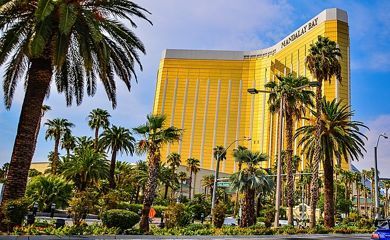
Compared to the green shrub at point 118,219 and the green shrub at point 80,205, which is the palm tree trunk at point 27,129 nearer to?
the green shrub at point 80,205

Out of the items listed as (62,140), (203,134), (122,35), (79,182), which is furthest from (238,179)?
(203,134)

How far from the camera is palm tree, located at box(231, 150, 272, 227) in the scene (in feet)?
101

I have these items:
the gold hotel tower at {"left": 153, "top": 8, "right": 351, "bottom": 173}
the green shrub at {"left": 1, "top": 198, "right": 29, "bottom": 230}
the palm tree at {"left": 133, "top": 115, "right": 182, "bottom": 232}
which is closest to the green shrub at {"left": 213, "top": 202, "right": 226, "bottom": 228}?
the palm tree at {"left": 133, "top": 115, "right": 182, "bottom": 232}

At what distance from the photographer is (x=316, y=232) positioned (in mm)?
29219

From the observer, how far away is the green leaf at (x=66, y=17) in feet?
51.0

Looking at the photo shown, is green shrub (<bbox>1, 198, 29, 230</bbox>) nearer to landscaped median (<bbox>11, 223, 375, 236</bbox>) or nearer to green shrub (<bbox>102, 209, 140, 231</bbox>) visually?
landscaped median (<bbox>11, 223, 375, 236</bbox>)

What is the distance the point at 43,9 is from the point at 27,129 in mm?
5174

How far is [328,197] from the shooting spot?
34.1 m

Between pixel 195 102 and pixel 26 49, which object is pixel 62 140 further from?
pixel 195 102

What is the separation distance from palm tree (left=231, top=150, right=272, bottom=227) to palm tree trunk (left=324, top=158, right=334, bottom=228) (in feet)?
18.1

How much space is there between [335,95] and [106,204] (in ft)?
301

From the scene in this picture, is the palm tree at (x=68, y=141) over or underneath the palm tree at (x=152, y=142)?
over

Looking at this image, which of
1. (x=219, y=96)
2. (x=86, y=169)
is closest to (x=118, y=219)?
(x=86, y=169)

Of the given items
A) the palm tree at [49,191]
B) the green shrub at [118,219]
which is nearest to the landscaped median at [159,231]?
the green shrub at [118,219]
